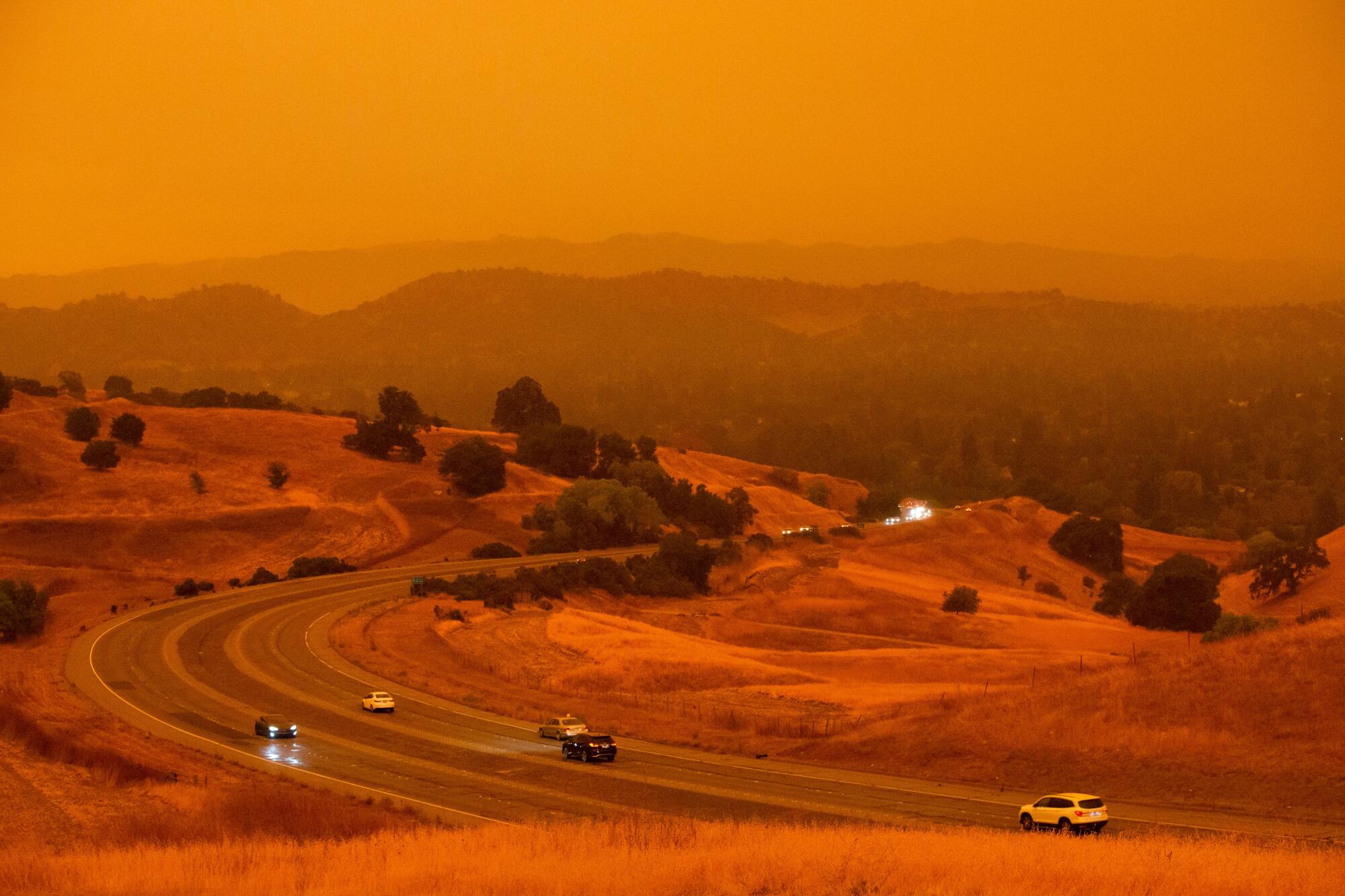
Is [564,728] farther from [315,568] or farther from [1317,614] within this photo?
[315,568]

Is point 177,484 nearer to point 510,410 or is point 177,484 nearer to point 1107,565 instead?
point 510,410

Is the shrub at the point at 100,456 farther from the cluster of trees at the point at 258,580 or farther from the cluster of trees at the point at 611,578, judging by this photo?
the cluster of trees at the point at 611,578

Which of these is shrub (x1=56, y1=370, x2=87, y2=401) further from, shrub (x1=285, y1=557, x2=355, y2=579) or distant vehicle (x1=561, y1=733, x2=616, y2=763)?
distant vehicle (x1=561, y1=733, x2=616, y2=763)

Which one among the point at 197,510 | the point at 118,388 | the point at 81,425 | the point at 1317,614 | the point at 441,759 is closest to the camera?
the point at 441,759

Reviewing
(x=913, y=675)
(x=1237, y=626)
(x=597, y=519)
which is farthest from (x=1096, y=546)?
(x=913, y=675)

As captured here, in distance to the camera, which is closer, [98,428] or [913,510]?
[98,428]

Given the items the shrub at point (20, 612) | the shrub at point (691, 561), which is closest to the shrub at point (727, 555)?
the shrub at point (691, 561)

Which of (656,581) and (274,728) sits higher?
(656,581)
